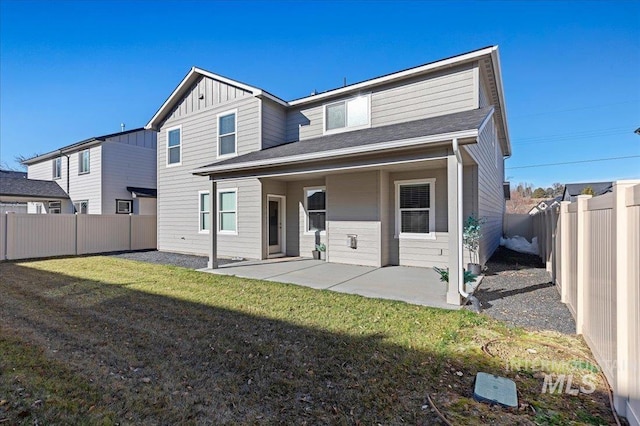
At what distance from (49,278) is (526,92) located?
25.0 m

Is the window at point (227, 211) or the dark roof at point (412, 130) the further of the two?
the window at point (227, 211)

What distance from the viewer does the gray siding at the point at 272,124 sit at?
11.1m

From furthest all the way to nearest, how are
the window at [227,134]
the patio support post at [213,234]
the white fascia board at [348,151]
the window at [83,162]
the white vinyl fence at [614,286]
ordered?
the window at [83,162] → the window at [227,134] → the patio support post at [213,234] → the white fascia board at [348,151] → the white vinyl fence at [614,286]

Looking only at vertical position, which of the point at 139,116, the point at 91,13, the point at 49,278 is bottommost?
the point at 49,278

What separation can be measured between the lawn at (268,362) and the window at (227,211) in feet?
19.5

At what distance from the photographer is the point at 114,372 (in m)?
3.06

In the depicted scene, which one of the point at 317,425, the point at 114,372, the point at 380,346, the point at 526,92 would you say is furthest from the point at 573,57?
the point at 114,372

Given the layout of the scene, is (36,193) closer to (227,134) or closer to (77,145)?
(77,145)

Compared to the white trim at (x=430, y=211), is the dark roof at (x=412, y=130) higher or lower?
higher

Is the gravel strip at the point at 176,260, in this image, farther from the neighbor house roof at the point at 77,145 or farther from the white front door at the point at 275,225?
the neighbor house roof at the point at 77,145

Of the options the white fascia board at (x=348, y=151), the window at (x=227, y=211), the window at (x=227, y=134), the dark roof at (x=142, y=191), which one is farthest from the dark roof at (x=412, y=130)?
the dark roof at (x=142, y=191)

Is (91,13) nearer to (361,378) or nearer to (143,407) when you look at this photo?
(143,407)

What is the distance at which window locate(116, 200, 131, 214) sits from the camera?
1741 cm

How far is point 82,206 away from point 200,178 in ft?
36.0
